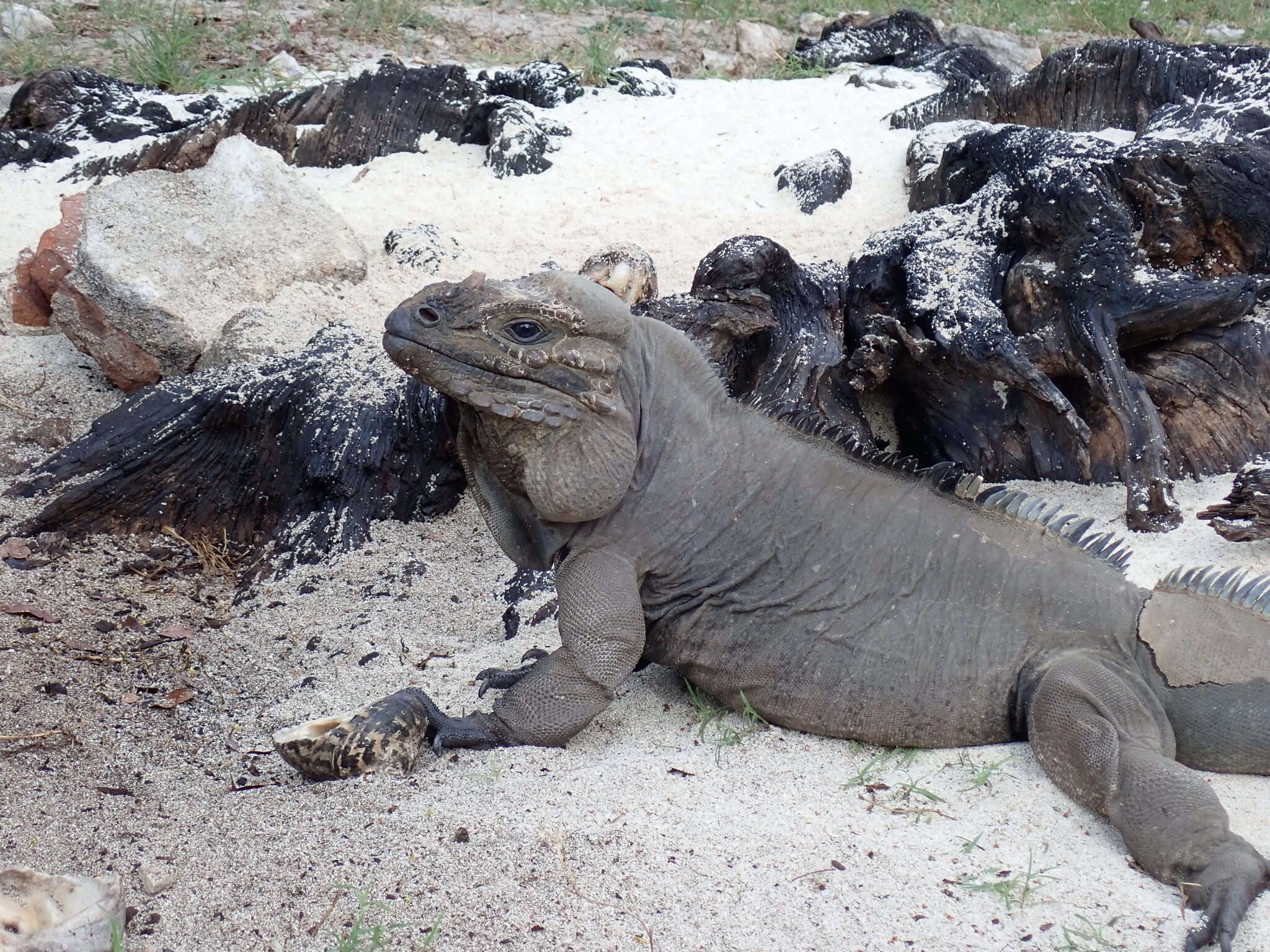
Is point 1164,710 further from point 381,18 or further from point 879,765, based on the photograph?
point 381,18

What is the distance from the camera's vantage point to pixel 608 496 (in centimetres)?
304

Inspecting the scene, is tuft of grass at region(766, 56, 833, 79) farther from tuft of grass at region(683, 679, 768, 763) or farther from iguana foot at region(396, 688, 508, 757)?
iguana foot at region(396, 688, 508, 757)

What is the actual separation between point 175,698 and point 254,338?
158 cm

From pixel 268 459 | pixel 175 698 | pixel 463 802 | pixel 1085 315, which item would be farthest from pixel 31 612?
pixel 1085 315

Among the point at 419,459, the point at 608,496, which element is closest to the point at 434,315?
the point at 608,496

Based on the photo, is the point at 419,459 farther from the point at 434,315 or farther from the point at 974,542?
the point at 974,542

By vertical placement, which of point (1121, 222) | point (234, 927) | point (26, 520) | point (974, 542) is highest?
point (1121, 222)

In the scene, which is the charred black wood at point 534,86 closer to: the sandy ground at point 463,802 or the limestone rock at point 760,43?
the sandy ground at point 463,802

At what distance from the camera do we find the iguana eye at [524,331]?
2.99m

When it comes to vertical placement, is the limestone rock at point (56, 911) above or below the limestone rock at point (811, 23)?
below

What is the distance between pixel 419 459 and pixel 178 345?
1.08m

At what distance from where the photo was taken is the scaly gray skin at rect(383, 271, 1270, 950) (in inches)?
117

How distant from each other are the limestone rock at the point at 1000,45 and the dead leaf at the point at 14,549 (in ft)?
23.8

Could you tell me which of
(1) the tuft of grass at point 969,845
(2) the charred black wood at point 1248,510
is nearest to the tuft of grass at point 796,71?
(2) the charred black wood at point 1248,510
